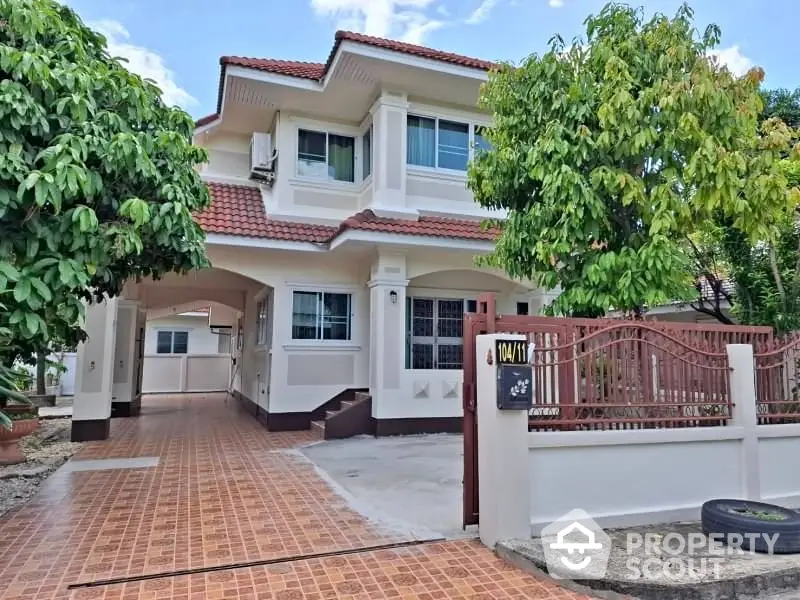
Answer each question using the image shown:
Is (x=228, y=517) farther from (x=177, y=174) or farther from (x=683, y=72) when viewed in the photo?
(x=683, y=72)

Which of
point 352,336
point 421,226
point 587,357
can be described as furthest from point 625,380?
point 352,336

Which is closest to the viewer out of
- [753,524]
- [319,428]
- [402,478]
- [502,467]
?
[753,524]

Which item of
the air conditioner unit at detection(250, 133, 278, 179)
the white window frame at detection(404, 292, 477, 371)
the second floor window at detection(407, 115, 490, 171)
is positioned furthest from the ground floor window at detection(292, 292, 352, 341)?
the second floor window at detection(407, 115, 490, 171)

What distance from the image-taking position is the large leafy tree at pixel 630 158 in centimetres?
548

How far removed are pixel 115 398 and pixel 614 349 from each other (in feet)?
37.2

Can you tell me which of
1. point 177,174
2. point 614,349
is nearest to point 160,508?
point 177,174

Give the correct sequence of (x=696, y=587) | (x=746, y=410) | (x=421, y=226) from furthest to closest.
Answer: (x=421, y=226) < (x=746, y=410) < (x=696, y=587)

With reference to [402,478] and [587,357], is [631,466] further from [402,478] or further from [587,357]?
[402,478]

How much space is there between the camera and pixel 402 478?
6.61 m

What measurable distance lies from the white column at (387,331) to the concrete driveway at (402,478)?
0.81m

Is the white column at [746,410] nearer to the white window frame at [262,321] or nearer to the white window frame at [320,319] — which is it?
the white window frame at [320,319]

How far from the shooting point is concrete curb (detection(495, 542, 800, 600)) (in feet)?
11.5

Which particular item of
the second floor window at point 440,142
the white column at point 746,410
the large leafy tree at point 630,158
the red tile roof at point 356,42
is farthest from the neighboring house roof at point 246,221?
the white column at point 746,410

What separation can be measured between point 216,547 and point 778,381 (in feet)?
19.4
